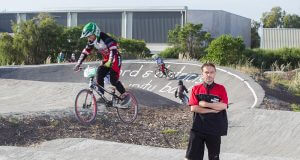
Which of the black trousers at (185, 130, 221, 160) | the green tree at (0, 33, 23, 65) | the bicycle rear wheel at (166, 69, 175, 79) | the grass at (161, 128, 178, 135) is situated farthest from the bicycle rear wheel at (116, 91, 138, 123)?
the green tree at (0, 33, 23, 65)

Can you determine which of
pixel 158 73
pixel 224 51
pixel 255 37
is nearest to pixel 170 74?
Answer: pixel 158 73

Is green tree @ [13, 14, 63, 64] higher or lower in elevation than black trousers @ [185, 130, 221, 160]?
higher

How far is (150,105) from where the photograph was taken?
13680 mm

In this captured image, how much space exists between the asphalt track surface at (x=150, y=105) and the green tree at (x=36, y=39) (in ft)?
23.7

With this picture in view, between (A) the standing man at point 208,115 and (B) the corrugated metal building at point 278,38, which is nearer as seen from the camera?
(A) the standing man at point 208,115

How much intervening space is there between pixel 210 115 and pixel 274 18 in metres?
95.4

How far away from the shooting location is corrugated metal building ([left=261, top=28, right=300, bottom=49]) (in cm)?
6338

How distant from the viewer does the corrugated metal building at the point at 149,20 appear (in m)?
64.1

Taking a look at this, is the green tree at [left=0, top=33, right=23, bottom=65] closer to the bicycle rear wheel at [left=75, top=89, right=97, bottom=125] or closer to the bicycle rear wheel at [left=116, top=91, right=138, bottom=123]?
the bicycle rear wheel at [left=116, top=91, right=138, bottom=123]

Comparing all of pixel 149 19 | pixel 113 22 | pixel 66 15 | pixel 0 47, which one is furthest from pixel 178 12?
pixel 0 47

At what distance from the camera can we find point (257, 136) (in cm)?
1042

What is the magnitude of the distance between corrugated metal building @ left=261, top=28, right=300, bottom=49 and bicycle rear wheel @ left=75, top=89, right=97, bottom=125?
180ft

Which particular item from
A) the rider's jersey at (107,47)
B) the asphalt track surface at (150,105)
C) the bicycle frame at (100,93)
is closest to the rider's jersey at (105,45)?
the rider's jersey at (107,47)

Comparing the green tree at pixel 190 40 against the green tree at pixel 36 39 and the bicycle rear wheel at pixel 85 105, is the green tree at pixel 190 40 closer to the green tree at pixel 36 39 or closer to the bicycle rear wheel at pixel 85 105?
the green tree at pixel 36 39
